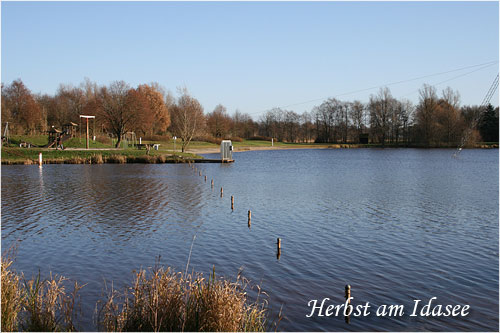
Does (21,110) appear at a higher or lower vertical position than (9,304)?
higher

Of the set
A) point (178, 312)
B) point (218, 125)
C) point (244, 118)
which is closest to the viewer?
point (178, 312)

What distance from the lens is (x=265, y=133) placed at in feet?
536

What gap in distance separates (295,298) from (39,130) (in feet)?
287

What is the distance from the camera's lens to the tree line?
79250 millimetres

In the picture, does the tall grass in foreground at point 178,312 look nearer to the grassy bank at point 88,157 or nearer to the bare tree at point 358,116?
the grassy bank at point 88,157

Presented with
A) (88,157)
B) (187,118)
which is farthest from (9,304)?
(187,118)

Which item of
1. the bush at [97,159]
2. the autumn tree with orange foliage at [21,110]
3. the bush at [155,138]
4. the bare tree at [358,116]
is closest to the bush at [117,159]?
the bush at [97,159]

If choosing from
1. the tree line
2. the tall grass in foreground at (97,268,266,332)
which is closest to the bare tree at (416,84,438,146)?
the tree line

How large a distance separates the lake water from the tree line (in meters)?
38.4

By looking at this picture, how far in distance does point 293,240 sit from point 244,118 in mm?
157593

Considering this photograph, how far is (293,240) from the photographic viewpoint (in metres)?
18.4

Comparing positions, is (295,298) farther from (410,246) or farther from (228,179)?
(228,179)

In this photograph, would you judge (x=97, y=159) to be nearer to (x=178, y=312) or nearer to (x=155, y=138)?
(x=155, y=138)

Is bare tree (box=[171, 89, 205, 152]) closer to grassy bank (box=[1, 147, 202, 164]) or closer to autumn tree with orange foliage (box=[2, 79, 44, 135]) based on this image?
grassy bank (box=[1, 147, 202, 164])
